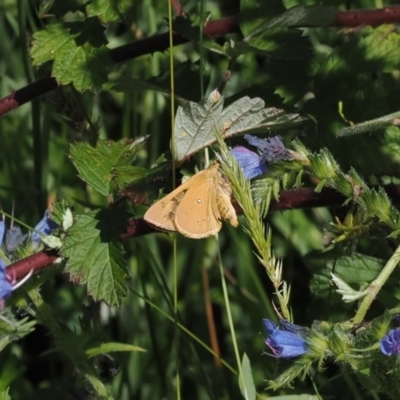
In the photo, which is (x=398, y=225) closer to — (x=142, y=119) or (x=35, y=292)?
(x=35, y=292)

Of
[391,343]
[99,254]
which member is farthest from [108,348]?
[391,343]

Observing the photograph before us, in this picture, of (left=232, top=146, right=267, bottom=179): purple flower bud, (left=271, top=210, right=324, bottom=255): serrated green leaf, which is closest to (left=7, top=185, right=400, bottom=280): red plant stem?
(left=232, top=146, right=267, bottom=179): purple flower bud

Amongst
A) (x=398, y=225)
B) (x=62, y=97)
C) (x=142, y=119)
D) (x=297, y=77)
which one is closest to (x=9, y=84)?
(x=142, y=119)

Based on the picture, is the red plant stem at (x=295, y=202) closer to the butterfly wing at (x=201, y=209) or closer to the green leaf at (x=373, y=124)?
the butterfly wing at (x=201, y=209)

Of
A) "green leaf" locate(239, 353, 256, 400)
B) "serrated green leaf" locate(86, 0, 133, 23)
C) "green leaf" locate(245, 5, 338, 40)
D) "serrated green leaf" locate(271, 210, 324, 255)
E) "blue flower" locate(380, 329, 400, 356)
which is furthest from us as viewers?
"serrated green leaf" locate(271, 210, 324, 255)

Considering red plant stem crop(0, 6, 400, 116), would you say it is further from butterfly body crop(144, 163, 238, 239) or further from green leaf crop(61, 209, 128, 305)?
butterfly body crop(144, 163, 238, 239)

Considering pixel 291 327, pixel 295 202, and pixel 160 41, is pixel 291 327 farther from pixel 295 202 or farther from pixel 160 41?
pixel 160 41

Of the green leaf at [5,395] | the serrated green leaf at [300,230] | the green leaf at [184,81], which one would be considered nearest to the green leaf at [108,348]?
the green leaf at [5,395]
